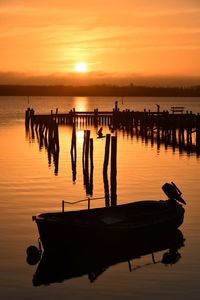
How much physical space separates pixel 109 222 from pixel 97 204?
5.87 meters

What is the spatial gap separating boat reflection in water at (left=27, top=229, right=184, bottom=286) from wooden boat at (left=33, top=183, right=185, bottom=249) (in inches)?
6.5

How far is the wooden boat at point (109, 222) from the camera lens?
17.5 meters

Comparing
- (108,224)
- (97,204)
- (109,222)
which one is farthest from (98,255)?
(97,204)

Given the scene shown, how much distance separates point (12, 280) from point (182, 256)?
184 inches

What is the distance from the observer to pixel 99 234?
59.1 ft

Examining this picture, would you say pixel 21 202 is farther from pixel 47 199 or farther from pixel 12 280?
pixel 12 280

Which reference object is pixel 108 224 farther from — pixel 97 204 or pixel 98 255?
pixel 97 204

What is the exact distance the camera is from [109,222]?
19.0 m

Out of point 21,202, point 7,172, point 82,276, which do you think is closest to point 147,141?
point 7,172

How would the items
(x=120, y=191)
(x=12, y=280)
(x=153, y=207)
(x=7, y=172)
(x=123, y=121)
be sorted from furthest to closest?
(x=123, y=121)
(x=7, y=172)
(x=120, y=191)
(x=153, y=207)
(x=12, y=280)

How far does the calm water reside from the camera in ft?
48.9

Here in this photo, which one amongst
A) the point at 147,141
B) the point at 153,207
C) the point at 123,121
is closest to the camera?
the point at 153,207

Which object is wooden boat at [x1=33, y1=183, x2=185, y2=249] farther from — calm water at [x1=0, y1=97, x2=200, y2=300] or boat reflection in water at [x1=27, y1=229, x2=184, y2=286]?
calm water at [x1=0, y1=97, x2=200, y2=300]

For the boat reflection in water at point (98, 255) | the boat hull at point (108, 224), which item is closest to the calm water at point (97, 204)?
the boat reflection in water at point (98, 255)
